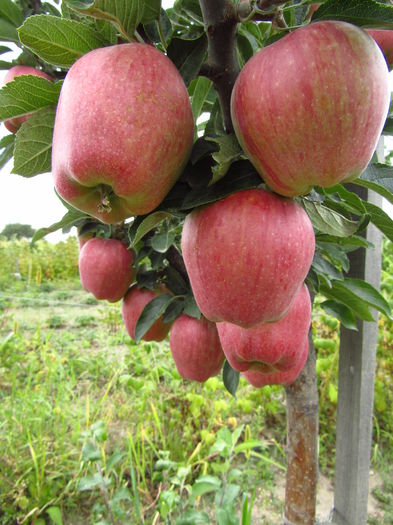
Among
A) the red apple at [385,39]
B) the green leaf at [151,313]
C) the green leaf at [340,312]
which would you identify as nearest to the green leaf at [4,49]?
the green leaf at [151,313]

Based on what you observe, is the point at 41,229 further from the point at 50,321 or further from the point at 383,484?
the point at 50,321

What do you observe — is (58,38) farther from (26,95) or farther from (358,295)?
(358,295)

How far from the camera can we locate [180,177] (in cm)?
36

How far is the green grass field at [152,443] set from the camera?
1168 millimetres

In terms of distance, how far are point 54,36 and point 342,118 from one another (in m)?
0.22

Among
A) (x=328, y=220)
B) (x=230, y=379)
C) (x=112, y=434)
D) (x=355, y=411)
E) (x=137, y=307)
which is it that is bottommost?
(x=112, y=434)

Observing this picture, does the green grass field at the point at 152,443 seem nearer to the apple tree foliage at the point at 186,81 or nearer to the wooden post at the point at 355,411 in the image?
the wooden post at the point at 355,411

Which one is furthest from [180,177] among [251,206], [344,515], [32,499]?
[32,499]

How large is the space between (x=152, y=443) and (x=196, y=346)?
39.5 inches

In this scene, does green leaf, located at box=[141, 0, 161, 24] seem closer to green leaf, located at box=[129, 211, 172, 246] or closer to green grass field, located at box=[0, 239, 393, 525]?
green leaf, located at box=[129, 211, 172, 246]

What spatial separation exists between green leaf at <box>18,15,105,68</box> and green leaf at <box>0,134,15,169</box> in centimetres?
23

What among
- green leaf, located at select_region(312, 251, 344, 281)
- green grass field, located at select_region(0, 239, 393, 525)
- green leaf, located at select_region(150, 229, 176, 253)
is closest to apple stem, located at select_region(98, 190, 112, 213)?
green leaf, located at select_region(150, 229, 176, 253)

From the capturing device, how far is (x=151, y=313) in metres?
0.73

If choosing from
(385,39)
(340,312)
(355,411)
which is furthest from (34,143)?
(355,411)
